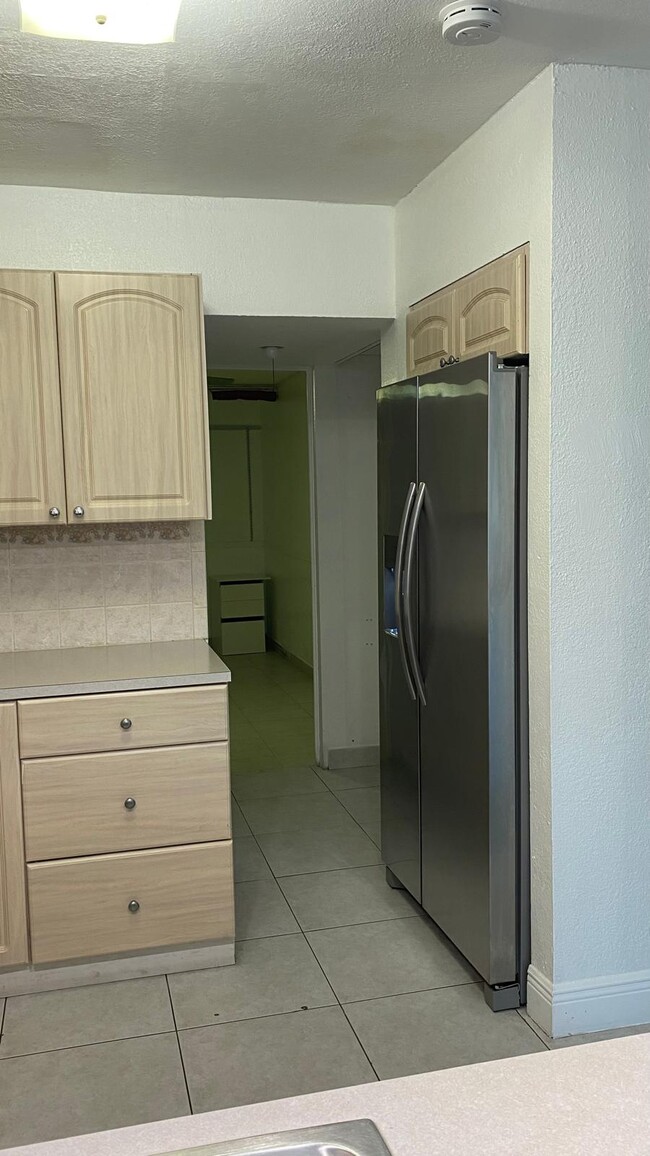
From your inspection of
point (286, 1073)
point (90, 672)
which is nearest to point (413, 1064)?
point (286, 1073)

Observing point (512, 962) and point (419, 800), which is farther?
point (419, 800)

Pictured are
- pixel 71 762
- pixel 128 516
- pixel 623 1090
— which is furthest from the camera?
pixel 128 516

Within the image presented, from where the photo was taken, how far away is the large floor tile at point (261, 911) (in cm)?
316

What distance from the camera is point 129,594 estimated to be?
3.47 meters

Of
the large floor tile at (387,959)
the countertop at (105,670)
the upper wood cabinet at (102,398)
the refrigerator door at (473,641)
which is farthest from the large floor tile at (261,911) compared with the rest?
the upper wood cabinet at (102,398)

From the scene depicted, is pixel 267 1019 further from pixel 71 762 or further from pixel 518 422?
pixel 518 422

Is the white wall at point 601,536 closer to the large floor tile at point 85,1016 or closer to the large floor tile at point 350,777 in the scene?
the large floor tile at point 85,1016

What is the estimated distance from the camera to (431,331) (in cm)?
321

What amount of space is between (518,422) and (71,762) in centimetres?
160

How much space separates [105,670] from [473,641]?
45.0 inches

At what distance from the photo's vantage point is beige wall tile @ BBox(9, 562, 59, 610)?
11.0ft

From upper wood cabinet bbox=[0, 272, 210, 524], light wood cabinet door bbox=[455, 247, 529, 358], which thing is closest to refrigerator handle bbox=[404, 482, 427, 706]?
light wood cabinet door bbox=[455, 247, 529, 358]

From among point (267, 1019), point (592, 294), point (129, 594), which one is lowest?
point (267, 1019)

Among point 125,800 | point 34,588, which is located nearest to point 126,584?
point 34,588
